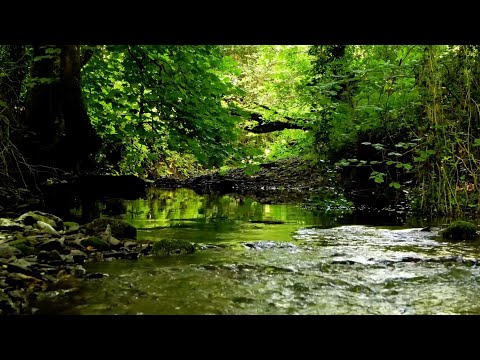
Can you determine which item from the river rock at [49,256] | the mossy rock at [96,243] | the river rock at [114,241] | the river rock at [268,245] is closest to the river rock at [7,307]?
the river rock at [49,256]

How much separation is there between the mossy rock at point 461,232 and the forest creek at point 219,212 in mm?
20

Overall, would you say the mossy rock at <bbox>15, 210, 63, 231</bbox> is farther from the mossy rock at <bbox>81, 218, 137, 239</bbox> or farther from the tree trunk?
the tree trunk

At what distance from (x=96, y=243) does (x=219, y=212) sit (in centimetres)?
437

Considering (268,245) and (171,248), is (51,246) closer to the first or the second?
(171,248)

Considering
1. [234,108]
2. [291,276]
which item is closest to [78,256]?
[291,276]

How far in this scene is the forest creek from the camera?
10.6ft

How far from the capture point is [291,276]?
3758mm

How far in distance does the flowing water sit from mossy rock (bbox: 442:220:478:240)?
0.22 metres

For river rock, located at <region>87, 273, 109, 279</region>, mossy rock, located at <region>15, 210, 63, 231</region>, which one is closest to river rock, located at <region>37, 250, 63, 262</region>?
river rock, located at <region>87, 273, 109, 279</region>

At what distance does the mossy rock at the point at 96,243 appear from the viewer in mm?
4708

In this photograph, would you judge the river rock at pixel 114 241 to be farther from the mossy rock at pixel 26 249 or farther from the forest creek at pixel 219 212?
the mossy rock at pixel 26 249

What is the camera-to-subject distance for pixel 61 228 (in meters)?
5.61
